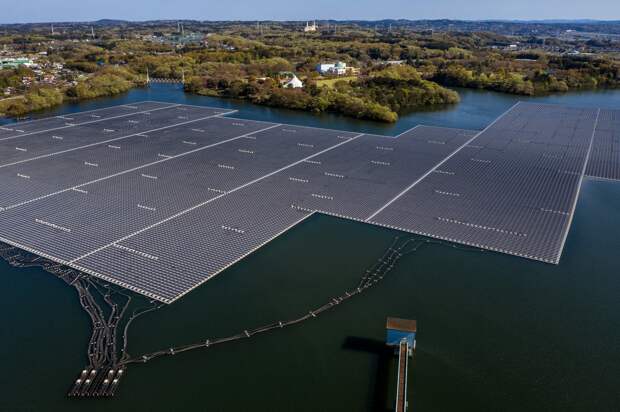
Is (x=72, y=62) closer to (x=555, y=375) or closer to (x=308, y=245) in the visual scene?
(x=308, y=245)

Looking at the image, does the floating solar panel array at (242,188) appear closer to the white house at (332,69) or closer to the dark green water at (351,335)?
the dark green water at (351,335)

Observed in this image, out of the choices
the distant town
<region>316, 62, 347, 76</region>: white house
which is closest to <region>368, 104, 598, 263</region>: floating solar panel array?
the distant town

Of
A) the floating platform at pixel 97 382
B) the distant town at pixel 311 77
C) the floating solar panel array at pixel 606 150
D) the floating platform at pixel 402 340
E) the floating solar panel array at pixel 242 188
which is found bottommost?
the floating platform at pixel 97 382

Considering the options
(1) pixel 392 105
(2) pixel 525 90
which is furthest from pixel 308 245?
(2) pixel 525 90

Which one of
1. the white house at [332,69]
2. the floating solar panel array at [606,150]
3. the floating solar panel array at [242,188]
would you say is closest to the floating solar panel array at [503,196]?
the floating solar panel array at [242,188]

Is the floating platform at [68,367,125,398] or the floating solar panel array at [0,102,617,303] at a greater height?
the floating solar panel array at [0,102,617,303]

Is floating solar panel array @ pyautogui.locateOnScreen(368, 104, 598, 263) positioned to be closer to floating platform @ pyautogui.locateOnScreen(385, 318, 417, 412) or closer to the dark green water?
the dark green water
